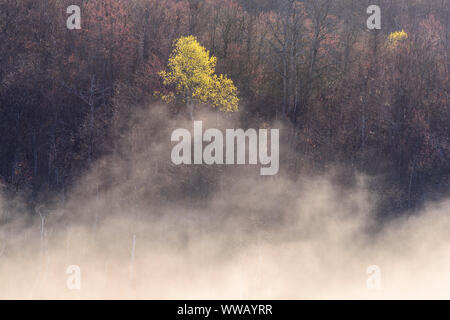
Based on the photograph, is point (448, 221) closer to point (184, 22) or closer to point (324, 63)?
point (324, 63)

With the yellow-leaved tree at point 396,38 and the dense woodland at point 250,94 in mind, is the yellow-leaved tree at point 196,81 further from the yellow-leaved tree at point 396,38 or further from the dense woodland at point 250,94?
the yellow-leaved tree at point 396,38

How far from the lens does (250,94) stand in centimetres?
2972

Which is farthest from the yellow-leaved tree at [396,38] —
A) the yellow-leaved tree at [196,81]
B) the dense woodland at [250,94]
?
the yellow-leaved tree at [196,81]

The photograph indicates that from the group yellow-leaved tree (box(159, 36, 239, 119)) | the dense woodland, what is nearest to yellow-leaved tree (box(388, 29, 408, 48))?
the dense woodland

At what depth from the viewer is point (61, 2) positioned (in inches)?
1395

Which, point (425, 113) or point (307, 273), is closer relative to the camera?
point (307, 273)

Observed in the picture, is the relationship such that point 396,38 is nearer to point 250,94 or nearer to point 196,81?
point 250,94

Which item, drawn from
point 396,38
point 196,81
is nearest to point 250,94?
point 196,81

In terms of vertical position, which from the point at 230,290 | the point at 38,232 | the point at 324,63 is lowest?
the point at 230,290

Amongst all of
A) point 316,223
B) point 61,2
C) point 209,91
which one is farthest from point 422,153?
point 61,2

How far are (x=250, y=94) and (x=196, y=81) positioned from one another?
5068mm

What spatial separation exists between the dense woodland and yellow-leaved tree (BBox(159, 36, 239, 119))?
1.24m

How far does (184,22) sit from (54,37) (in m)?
9.09

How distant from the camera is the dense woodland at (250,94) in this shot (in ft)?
88.2
